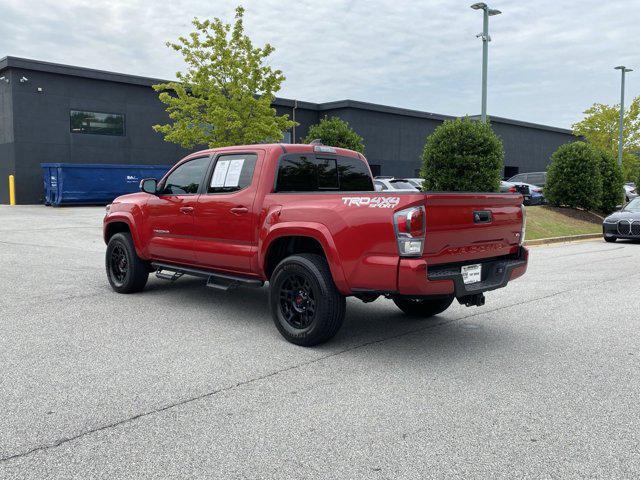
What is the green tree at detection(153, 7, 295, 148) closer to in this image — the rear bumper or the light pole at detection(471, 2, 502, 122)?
the light pole at detection(471, 2, 502, 122)

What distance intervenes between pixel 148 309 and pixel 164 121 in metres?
26.5

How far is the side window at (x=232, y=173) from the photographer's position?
621 centimetres

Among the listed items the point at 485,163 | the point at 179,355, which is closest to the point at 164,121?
the point at 485,163

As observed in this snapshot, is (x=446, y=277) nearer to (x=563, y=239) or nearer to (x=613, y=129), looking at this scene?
(x=563, y=239)

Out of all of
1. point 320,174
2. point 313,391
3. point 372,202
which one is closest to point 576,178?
point 320,174

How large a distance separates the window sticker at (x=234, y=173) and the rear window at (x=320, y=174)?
1.72ft

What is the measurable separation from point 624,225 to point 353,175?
12497mm

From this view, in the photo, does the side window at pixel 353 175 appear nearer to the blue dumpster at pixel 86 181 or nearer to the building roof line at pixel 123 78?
the blue dumpster at pixel 86 181

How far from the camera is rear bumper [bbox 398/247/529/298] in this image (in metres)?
4.67

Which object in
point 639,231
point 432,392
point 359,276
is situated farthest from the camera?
point 639,231

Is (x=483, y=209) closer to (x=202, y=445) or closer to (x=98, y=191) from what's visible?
(x=202, y=445)

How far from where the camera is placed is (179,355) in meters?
5.07

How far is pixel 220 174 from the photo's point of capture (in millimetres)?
6531

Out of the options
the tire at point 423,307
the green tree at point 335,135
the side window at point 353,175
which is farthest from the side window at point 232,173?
the green tree at point 335,135
